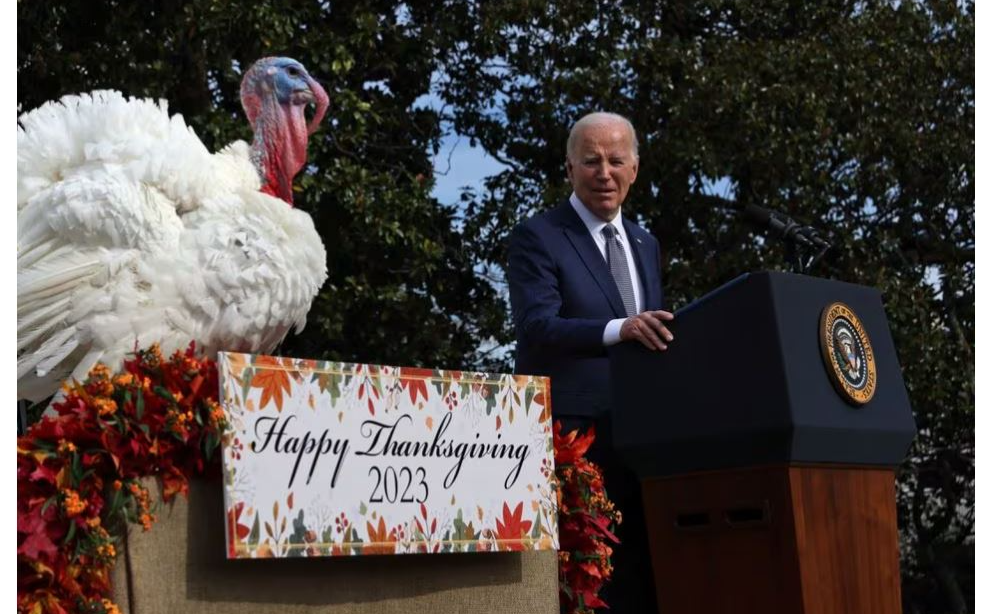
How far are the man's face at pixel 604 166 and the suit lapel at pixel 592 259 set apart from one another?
7cm

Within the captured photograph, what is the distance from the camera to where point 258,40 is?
768 cm

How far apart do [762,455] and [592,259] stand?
0.81 metres

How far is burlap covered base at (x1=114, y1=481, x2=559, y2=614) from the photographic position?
2.16m

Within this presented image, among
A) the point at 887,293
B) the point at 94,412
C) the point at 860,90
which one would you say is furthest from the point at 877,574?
the point at 860,90

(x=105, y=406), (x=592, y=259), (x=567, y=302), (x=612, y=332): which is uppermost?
(x=592, y=259)

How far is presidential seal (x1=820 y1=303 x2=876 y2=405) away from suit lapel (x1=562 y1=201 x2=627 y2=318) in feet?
1.90

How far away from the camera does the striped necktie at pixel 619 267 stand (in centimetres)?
331

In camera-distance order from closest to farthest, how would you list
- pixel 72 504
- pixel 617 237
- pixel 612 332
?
1. pixel 72 504
2. pixel 612 332
3. pixel 617 237

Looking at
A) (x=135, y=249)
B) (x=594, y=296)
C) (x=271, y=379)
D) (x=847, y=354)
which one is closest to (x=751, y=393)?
(x=847, y=354)

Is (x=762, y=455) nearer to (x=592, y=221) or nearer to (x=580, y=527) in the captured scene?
(x=580, y=527)

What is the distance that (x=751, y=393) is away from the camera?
2.69 meters

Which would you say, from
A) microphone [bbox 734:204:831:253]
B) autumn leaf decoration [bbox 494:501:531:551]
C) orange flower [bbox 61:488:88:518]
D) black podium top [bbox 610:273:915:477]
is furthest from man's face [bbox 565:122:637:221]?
orange flower [bbox 61:488:88:518]

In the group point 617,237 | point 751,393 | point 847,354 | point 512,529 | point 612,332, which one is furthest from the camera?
point 617,237

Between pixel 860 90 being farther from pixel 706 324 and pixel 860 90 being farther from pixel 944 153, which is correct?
pixel 706 324
